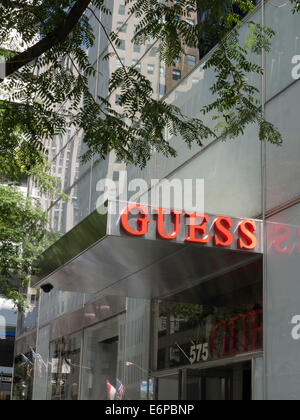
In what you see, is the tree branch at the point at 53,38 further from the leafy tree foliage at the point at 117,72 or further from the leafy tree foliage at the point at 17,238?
the leafy tree foliage at the point at 17,238

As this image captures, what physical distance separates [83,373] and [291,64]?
9576mm

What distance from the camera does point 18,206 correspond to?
56.1ft

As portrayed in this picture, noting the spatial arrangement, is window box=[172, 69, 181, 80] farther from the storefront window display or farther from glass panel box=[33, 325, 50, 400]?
glass panel box=[33, 325, 50, 400]

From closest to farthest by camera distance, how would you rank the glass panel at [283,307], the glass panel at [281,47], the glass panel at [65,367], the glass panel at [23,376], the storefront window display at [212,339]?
the glass panel at [283,307] < the glass panel at [281,47] < the storefront window display at [212,339] < the glass panel at [65,367] < the glass panel at [23,376]

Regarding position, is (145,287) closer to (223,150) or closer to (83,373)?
(223,150)

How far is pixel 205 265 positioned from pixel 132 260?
3.70ft

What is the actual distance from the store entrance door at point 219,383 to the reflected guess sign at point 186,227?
1.78 metres

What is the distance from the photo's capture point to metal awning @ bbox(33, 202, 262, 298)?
30.0 feet

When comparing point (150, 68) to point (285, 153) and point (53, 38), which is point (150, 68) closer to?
point (285, 153)

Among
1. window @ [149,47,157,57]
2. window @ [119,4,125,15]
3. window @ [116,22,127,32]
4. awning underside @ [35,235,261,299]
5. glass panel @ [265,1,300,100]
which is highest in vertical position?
window @ [119,4,125,15]

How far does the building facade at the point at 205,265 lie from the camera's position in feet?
29.6

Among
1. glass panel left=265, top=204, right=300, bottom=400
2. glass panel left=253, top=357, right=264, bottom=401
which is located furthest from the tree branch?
glass panel left=253, top=357, right=264, bottom=401

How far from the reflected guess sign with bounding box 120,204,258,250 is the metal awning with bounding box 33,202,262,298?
2cm

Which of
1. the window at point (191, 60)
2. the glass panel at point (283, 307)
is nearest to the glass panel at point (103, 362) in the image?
the window at point (191, 60)
